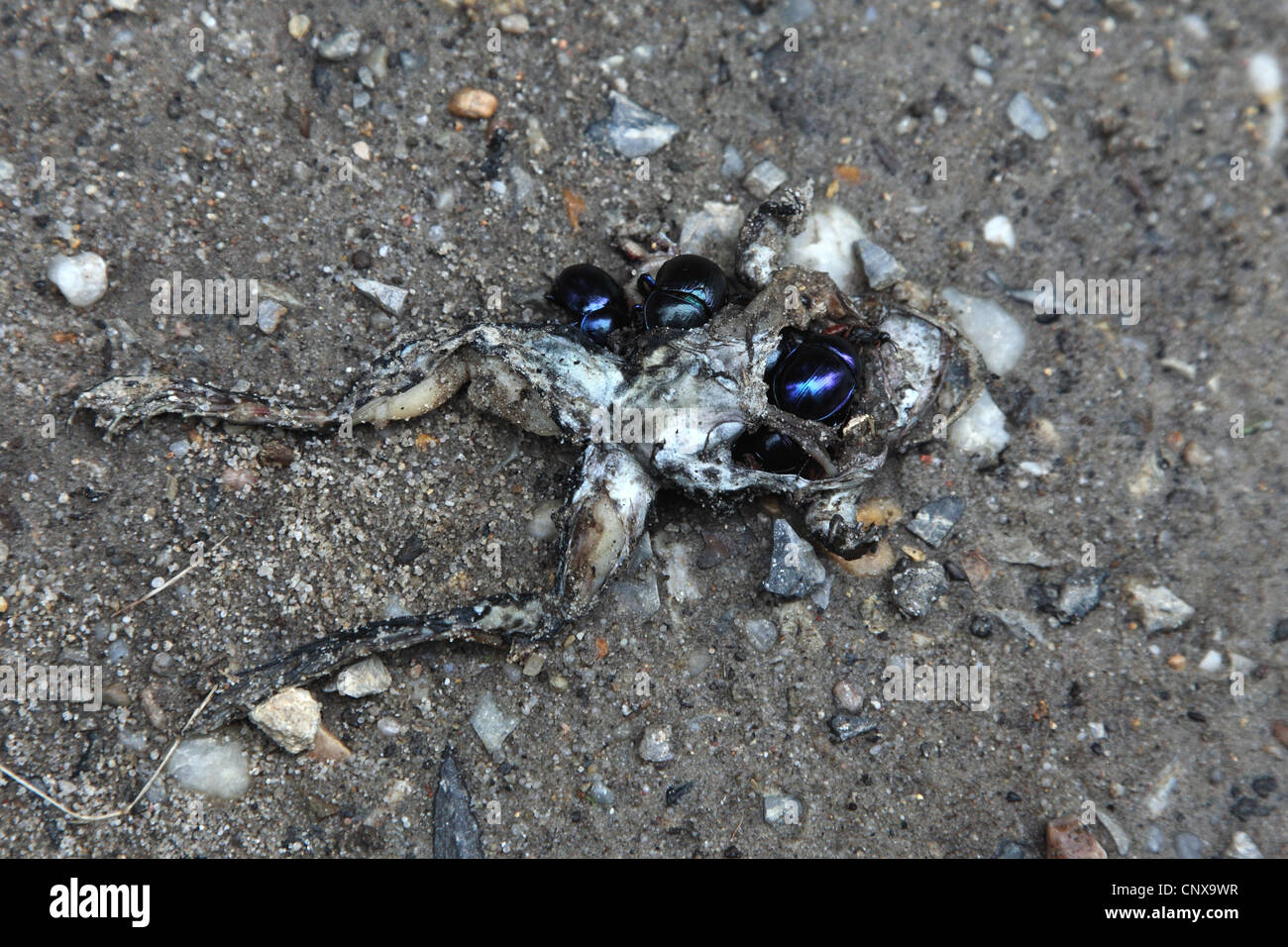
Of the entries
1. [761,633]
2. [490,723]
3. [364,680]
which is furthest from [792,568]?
[364,680]

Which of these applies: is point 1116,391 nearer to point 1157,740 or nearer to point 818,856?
point 1157,740

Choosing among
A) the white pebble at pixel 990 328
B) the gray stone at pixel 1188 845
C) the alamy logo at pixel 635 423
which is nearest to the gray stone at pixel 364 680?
the alamy logo at pixel 635 423

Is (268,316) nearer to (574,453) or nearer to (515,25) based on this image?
(574,453)

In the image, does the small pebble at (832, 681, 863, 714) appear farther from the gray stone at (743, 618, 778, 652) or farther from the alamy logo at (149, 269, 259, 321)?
the alamy logo at (149, 269, 259, 321)

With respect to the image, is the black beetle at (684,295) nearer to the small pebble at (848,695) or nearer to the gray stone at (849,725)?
the small pebble at (848,695)

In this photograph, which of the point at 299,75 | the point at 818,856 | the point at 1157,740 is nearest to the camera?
the point at 818,856

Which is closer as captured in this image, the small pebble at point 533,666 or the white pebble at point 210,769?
the white pebble at point 210,769
